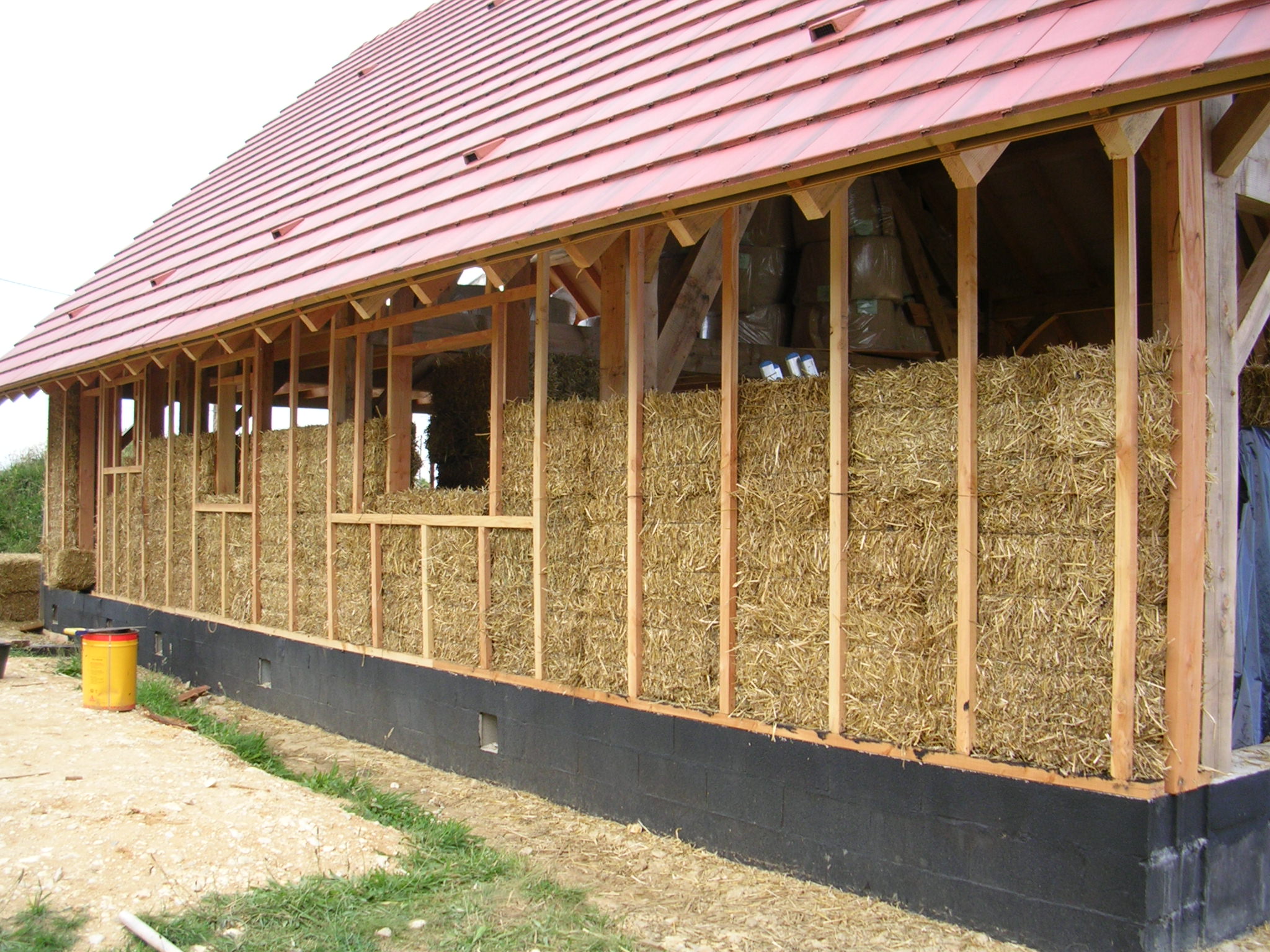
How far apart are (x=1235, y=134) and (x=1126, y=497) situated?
1611 mm

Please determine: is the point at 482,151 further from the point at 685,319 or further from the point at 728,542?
the point at 728,542

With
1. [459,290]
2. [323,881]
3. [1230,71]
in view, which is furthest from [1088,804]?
[459,290]

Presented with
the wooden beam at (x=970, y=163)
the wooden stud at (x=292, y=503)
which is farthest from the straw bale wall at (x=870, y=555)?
the wooden stud at (x=292, y=503)

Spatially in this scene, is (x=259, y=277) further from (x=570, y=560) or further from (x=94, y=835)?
(x=94, y=835)

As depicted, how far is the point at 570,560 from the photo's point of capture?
6.80 metres

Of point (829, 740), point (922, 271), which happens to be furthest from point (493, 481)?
point (922, 271)

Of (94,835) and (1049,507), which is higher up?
(1049,507)

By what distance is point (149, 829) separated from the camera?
214 inches

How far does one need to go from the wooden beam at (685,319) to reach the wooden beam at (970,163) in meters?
2.32

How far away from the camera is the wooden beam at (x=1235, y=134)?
4.47 m

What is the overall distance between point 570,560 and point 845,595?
212cm

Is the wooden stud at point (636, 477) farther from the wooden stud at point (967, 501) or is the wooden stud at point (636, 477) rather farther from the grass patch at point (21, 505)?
the grass patch at point (21, 505)

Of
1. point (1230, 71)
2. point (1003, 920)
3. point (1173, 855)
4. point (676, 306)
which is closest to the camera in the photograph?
point (1230, 71)

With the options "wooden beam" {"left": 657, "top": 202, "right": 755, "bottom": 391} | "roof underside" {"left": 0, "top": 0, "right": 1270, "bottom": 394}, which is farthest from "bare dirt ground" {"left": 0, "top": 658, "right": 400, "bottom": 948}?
"roof underside" {"left": 0, "top": 0, "right": 1270, "bottom": 394}
